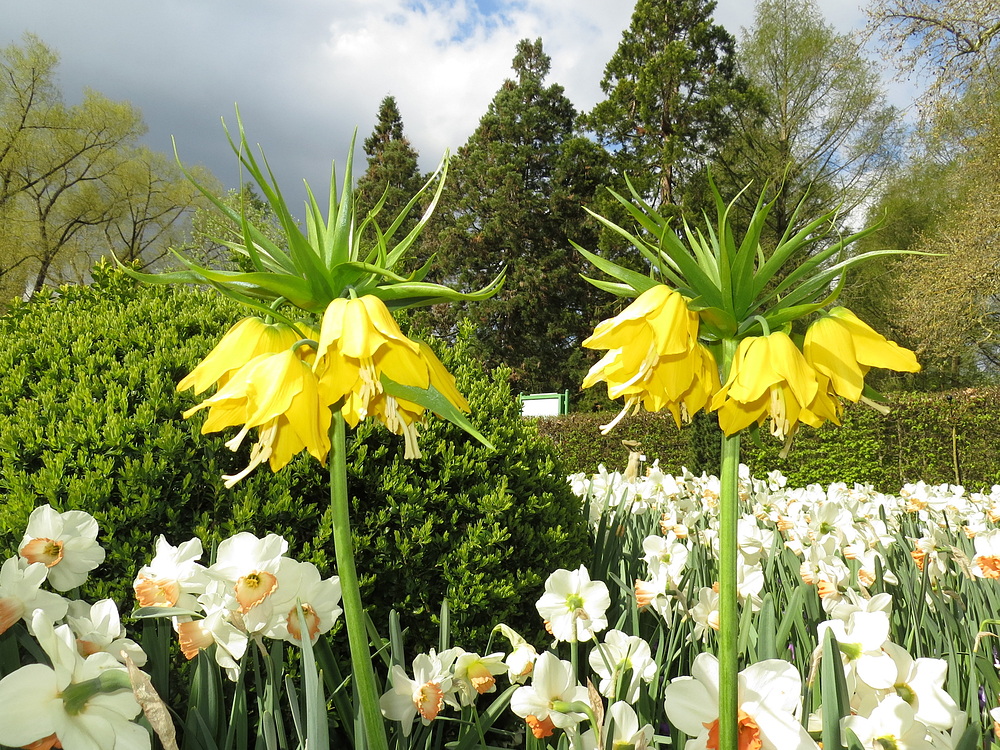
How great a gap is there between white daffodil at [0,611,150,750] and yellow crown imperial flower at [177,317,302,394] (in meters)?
0.34

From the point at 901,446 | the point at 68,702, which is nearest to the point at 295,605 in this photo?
the point at 68,702

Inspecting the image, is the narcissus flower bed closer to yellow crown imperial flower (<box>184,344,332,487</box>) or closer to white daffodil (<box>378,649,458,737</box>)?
white daffodil (<box>378,649,458,737</box>)

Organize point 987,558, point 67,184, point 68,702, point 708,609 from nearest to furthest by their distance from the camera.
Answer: point 68,702, point 708,609, point 987,558, point 67,184

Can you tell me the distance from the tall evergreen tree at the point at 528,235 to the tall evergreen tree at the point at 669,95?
294 centimetres

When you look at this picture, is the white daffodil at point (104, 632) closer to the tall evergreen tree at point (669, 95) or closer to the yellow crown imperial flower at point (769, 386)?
the yellow crown imperial flower at point (769, 386)

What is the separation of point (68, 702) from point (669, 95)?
78.0 feet

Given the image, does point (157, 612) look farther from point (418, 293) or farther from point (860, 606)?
point (860, 606)

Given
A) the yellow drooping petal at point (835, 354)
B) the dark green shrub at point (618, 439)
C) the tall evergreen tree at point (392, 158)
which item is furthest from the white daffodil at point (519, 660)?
the tall evergreen tree at point (392, 158)

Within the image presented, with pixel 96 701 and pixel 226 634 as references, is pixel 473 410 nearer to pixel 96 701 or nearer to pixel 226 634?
pixel 226 634

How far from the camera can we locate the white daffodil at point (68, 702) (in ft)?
2.24

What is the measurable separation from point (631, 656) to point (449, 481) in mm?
1042

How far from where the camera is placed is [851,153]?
21984mm

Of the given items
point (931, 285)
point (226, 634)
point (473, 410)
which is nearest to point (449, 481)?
point (473, 410)

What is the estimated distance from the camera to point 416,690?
1.10 metres
